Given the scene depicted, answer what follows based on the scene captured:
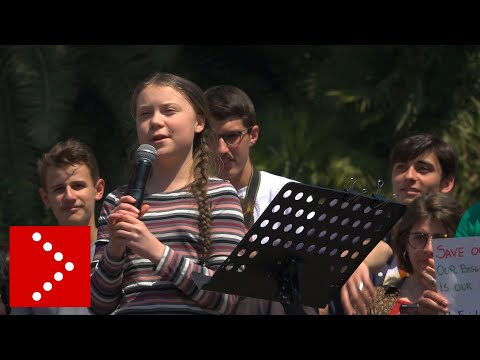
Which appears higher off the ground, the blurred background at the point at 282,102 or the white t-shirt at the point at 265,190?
the blurred background at the point at 282,102

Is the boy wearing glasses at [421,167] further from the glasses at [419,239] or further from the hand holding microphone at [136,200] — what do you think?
the hand holding microphone at [136,200]

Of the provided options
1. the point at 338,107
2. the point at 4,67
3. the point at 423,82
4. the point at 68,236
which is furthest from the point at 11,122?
the point at 68,236

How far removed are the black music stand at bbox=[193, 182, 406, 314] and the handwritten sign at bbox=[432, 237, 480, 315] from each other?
0.29 meters

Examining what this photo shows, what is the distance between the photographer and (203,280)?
4059mm

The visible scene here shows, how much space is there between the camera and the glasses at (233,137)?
6003 mm

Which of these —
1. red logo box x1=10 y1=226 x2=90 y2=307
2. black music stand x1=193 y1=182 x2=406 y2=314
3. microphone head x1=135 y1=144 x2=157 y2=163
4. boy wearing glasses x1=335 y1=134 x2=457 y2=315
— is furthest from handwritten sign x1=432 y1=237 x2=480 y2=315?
boy wearing glasses x1=335 y1=134 x2=457 y2=315

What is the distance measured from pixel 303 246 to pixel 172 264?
0.50 meters

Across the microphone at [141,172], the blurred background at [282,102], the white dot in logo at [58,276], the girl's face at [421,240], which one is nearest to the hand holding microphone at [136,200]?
the microphone at [141,172]

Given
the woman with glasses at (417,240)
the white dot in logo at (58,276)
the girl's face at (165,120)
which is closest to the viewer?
the white dot in logo at (58,276)

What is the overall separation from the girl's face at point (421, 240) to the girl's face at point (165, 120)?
145cm

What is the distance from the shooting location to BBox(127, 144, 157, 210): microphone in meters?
4.24

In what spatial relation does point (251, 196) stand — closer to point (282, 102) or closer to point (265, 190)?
point (265, 190)

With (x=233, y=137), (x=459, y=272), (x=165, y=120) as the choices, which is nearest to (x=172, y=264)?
(x=165, y=120)
